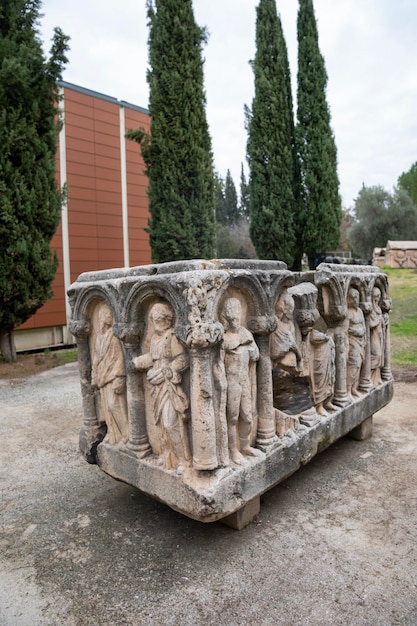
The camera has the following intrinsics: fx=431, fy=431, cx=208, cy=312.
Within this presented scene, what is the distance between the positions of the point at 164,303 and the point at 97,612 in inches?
66.6

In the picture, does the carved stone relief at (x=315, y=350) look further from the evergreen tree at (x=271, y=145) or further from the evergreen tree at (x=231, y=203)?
the evergreen tree at (x=231, y=203)

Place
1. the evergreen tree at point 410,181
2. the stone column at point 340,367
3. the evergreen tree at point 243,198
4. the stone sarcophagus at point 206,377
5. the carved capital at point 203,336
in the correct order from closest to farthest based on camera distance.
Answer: the carved capital at point 203,336 < the stone sarcophagus at point 206,377 < the stone column at point 340,367 < the evergreen tree at point 410,181 < the evergreen tree at point 243,198

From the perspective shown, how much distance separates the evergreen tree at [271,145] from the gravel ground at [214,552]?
10278mm

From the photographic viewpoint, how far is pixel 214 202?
453 inches

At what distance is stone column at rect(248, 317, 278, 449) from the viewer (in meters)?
2.93

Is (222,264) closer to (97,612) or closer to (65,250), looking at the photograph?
(97,612)

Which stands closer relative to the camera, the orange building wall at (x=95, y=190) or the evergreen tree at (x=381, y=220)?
the orange building wall at (x=95, y=190)

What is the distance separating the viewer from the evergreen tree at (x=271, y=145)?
44.0 feet

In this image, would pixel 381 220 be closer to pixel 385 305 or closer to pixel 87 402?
pixel 385 305

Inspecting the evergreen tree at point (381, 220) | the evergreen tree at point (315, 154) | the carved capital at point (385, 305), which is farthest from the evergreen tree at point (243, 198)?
the carved capital at point (385, 305)

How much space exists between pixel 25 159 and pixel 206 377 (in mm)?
7525

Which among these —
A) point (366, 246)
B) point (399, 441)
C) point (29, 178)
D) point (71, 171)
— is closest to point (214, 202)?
point (71, 171)

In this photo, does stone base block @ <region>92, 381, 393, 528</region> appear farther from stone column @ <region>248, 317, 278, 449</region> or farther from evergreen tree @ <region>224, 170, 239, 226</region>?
evergreen tree @ <region>224, 170, 239, 226</region>

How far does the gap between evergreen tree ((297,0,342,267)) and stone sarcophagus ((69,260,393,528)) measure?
10.4 meters
